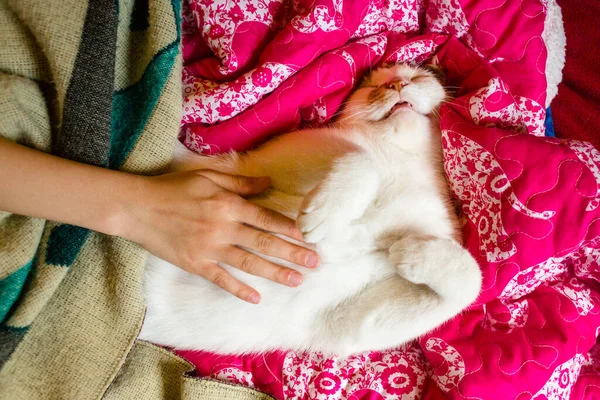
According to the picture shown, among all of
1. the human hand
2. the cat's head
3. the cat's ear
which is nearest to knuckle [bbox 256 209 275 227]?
the human hand

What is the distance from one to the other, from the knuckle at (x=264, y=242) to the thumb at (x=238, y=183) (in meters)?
0.13

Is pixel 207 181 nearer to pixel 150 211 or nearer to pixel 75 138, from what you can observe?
pixel 150 211

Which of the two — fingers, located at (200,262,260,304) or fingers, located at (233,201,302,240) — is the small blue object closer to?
fingers, located at (233,201,302,240)

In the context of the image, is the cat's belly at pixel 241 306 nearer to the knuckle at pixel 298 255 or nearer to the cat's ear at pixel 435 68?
the knuckle at pixel 298 255

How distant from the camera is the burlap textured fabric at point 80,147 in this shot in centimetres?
79

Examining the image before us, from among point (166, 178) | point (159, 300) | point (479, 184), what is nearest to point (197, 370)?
point (159, 300)

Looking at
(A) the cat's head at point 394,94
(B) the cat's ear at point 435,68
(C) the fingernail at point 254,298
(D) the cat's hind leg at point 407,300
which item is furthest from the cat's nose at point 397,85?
(C) the fingernail at point 254,298

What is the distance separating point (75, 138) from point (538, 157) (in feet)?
3.03

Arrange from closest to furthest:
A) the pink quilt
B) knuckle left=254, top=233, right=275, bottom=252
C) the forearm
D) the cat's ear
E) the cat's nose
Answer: the forearm, knuckle left=254, top=233, right=275, bottom=252, the pink quilt, the cat's nose, the cat's ear

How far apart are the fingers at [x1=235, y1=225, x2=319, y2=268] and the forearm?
22 centimetres

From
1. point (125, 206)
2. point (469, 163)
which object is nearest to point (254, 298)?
point (125, 206)

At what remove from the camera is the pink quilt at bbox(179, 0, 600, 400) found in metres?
0.96

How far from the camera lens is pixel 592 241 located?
3.28 ft

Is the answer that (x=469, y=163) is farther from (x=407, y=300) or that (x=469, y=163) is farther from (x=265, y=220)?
(x=265, y=220)
